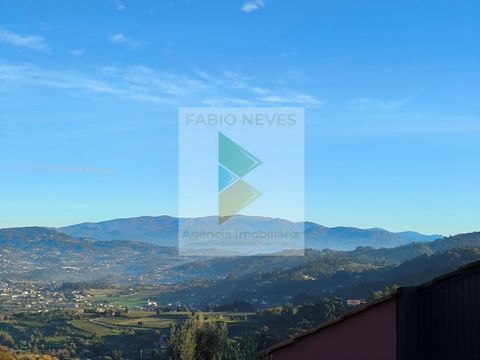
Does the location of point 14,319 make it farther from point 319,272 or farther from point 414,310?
point 414,310

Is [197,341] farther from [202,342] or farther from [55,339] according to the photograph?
[55,339]

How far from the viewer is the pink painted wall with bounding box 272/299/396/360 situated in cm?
1017

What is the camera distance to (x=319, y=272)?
92500mm

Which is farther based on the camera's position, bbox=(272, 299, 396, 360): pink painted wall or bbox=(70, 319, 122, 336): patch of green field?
bbox=(70, 319, 122, 336): patch of green field

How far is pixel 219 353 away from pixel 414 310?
3.50m

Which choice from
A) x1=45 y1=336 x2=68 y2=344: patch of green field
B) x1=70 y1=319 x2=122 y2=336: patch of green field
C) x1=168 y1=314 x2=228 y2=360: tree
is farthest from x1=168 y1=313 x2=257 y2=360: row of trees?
x1=70 y1=319 x2=122 y2=336: patch of green field

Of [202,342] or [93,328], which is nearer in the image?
[202,342]

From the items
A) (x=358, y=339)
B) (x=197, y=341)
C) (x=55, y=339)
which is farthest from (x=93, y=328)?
(x=358, y=339)

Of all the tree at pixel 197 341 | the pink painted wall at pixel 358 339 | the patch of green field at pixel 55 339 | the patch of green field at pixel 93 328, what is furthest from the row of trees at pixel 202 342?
the patch of green field at pixel 93 328

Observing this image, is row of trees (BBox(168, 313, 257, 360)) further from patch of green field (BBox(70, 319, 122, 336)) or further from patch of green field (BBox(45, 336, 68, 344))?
patch of green field (BBox(70, 319, 122, 336))

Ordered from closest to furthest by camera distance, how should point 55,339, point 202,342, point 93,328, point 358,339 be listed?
1. point 358,339
2. point 202,342
3. point 55,339
4. point 93,328

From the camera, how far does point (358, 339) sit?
10578 millimetres

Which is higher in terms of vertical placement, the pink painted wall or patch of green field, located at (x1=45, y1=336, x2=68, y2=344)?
the pink painted wall

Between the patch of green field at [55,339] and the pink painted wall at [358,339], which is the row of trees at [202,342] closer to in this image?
the pink painted wall at [358,339]
